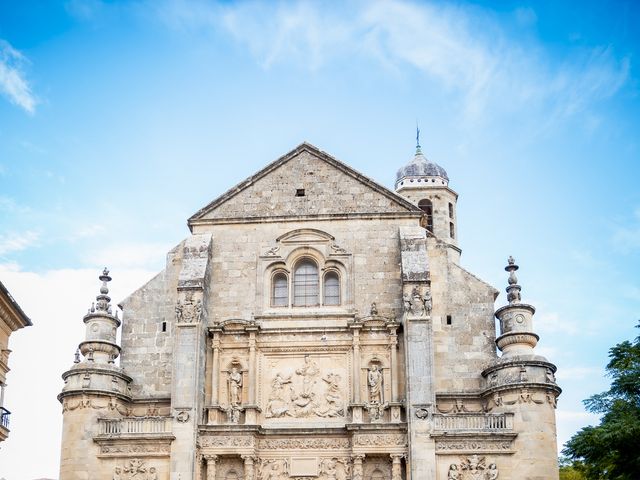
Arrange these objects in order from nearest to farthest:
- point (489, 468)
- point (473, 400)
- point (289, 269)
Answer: point (489, 468) < point (473, 400) < point (289, 269)

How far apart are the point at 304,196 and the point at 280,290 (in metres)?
3.39

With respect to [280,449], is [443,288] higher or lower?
higher

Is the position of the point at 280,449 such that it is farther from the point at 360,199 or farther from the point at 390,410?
the point at 360,199

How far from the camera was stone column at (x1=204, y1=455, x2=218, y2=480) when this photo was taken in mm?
27895

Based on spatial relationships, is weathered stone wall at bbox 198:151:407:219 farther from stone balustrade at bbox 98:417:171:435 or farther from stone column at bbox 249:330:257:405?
stone balustrade at bbox 98:417:171:435

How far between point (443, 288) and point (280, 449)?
735 cm

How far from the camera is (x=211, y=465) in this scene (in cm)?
2803

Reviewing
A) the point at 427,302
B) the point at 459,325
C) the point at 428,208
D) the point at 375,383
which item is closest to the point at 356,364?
the point at 375,383

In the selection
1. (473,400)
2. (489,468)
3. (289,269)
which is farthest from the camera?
(289,269)

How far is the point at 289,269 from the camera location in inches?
1219

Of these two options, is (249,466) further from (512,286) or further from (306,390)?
(512,286)

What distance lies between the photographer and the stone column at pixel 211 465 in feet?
91.5

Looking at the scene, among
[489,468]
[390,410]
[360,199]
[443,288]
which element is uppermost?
[360,199]

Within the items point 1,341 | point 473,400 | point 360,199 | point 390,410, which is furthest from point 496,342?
point 1,341
